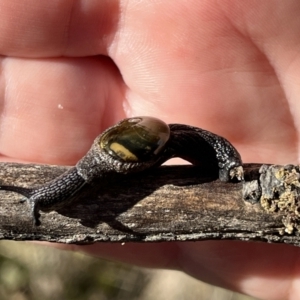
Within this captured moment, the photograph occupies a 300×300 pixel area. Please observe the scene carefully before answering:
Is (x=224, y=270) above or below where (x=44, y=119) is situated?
below

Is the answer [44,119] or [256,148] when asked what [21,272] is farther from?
[256,148]

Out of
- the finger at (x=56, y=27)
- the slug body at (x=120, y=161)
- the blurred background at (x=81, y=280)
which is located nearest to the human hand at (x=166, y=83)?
the finger at (x=56, y=27)

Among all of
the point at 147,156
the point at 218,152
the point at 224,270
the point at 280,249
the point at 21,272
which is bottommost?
the point at 21,272

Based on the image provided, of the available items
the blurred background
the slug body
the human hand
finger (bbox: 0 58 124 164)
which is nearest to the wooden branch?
the slug body

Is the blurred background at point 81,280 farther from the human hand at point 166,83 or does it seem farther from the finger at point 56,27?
the finger at point 56,27

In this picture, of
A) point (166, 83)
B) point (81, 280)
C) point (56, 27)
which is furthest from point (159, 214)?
point (81, 280)

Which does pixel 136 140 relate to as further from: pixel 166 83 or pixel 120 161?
pixel 166 83

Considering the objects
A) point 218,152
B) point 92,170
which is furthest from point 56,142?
point 218,152
